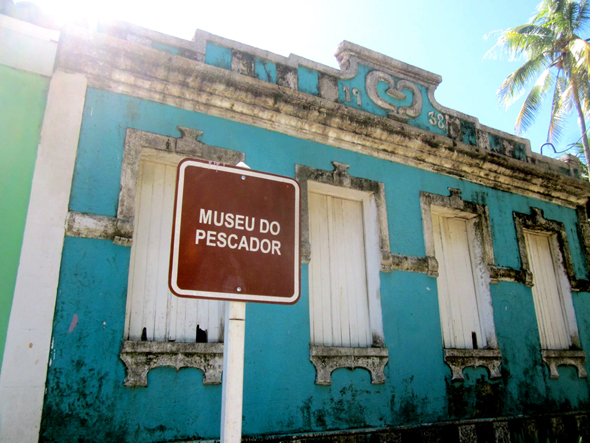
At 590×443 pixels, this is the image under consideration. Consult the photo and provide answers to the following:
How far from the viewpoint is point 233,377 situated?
2199 mm

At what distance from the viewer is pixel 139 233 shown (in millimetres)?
5316

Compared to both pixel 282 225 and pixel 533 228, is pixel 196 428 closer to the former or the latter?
pixel 282 225

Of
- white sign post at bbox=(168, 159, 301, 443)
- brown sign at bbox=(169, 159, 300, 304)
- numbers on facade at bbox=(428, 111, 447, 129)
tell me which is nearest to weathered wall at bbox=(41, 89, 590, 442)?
numbers on facade at bbox=(428, 111, 447, 129)

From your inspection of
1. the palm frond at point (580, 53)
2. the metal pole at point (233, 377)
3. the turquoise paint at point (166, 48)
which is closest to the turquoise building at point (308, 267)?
the turquoise paint at point (166, 48)

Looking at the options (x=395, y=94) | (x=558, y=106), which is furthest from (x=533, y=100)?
(x=395, y=94)

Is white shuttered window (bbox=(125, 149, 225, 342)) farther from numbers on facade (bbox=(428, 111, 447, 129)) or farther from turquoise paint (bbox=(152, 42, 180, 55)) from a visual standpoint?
numbers on facade (bbox=(428, 111, 447, 129))

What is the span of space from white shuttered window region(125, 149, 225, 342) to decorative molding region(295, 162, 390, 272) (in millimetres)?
1581

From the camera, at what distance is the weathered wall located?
453 centimetres

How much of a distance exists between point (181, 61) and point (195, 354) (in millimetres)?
3238

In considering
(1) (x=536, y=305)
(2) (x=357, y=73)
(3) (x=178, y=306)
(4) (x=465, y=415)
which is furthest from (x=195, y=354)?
(1) (x=536, y=305)

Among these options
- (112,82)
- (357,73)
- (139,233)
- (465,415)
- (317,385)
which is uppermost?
(357,73)

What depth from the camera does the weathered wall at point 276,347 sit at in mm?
4527

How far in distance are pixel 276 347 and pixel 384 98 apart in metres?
4.14

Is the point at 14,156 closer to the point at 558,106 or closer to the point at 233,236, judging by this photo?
the point at 233,236
